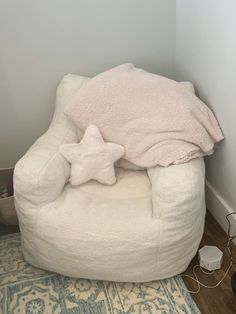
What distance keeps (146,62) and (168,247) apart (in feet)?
3.74

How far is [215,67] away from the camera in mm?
1726

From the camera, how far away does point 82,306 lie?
1574mm

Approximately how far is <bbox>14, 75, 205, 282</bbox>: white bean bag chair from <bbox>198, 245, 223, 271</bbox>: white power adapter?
81 millimetres

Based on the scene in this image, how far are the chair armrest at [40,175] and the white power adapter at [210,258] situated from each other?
2.46 ft

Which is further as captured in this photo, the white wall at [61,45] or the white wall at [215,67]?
the white wall at [61,45]

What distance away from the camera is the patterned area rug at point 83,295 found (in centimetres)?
156

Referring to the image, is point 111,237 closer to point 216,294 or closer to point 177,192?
point 177,192

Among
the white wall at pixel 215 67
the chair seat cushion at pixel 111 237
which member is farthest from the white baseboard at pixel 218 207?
the chair seat cushion at pixel 111 237

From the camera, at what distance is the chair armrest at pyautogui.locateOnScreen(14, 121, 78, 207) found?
1544mm

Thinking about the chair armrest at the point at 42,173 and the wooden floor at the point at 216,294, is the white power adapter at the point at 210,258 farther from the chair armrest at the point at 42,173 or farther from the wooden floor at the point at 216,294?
the chair armrest at the point at 42,173

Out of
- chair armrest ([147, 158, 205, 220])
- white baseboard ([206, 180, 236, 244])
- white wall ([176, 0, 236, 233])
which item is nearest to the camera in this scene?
chair armrest ([147, 158, 205, 220])

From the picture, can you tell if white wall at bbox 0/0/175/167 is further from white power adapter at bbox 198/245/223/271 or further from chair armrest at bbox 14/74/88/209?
white power adapter at bbox 198/245/223/271

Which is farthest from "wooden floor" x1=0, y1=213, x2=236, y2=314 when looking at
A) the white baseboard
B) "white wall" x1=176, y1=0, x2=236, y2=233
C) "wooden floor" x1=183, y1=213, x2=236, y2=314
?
"white wall" x1=176, y1=0, x2=236, y2=233

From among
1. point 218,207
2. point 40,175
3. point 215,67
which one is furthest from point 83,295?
point 215,67
